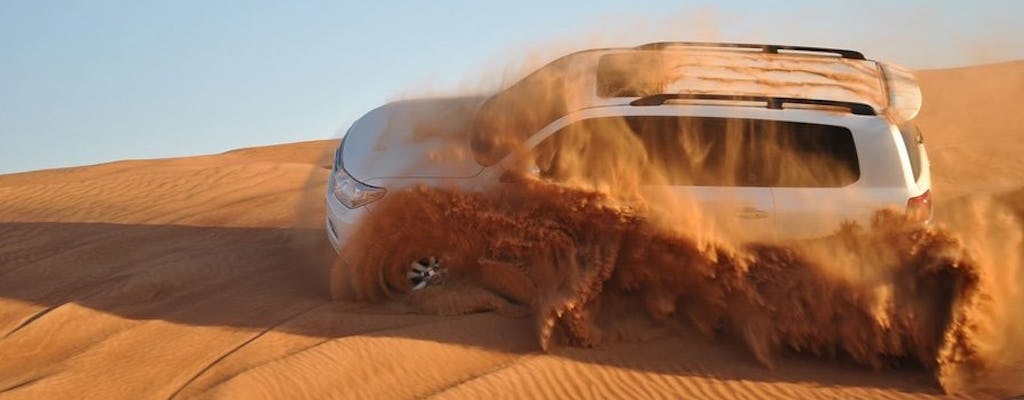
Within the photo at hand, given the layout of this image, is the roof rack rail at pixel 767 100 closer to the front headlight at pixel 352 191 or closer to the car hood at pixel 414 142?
the car hood at pixel 414 142

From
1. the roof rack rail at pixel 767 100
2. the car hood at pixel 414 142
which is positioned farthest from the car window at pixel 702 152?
the car hood at pixel 414 142

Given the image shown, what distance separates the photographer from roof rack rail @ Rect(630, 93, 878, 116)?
7660 millimetres

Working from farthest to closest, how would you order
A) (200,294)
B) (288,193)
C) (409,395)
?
(288,193) < (200,294) < (409,395)

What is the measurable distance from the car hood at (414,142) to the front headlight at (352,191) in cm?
6

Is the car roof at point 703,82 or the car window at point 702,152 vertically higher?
the car roof at point 703,82

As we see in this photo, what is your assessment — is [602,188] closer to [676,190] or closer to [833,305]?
[676,190]

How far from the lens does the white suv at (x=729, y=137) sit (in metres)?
7.62

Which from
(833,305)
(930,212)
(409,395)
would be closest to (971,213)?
(930,212)

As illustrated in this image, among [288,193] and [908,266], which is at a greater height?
[908,266]

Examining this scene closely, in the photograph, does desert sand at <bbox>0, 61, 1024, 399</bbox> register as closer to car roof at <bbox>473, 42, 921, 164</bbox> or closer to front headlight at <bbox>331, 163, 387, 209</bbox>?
front headlight at <bbox>331, 163, 387, 209</bbox>

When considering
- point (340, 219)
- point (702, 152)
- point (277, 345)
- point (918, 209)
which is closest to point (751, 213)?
point (702, 152)

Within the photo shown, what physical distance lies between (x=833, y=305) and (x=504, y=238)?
2.38 metres

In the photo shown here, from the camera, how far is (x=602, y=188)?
7.62m

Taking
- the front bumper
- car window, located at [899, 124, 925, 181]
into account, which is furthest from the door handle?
the front bumper
